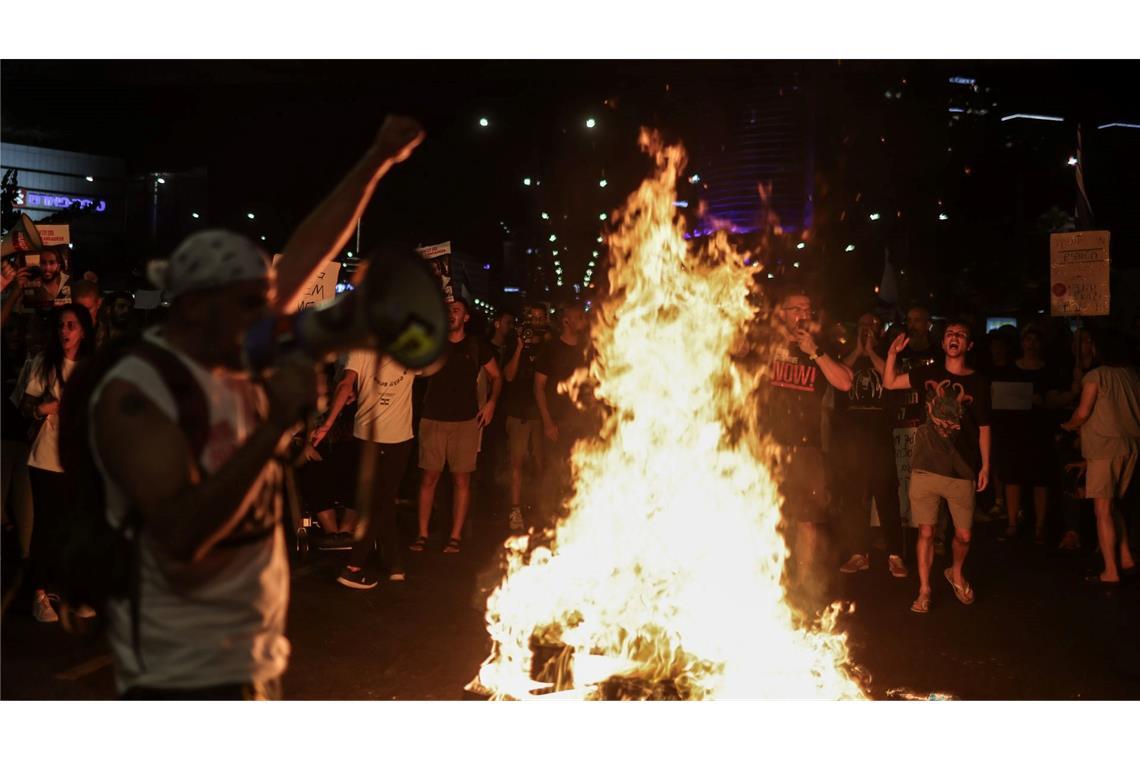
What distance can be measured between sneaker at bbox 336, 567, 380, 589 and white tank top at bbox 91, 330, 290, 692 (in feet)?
18.2

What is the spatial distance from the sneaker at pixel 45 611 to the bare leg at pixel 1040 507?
913 centimetres

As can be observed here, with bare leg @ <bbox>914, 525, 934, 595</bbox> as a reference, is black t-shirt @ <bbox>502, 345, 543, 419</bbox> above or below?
above

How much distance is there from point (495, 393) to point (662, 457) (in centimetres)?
382

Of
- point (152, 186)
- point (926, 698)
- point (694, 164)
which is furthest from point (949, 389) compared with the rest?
point (152, 186)

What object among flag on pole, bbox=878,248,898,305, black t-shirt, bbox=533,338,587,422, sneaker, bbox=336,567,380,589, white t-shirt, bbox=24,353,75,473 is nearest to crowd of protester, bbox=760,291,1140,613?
black t-shirt, bbox=533,338,587,422

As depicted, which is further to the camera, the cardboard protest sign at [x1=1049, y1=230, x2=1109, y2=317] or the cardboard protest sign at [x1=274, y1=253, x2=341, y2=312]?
the cardboard protest sign at [x1=274, y1=253, x2=341, y2=312]

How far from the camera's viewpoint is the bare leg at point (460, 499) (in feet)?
31.1

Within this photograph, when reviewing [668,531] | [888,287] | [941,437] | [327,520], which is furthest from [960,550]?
[888,287]

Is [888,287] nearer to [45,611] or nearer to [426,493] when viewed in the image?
[426,493]

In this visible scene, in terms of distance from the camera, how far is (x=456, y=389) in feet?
30.9

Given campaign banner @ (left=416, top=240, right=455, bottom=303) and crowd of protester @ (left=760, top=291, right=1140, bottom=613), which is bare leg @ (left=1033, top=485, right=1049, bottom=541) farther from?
campaign banner @ (left=416, top=240, right=455, bottom=303)

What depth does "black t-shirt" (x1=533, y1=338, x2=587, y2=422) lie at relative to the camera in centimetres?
1052

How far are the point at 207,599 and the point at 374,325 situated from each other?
80 centimetres

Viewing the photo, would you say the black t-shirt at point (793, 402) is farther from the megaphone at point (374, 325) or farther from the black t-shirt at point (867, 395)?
the megaphone at point (374, 325)
